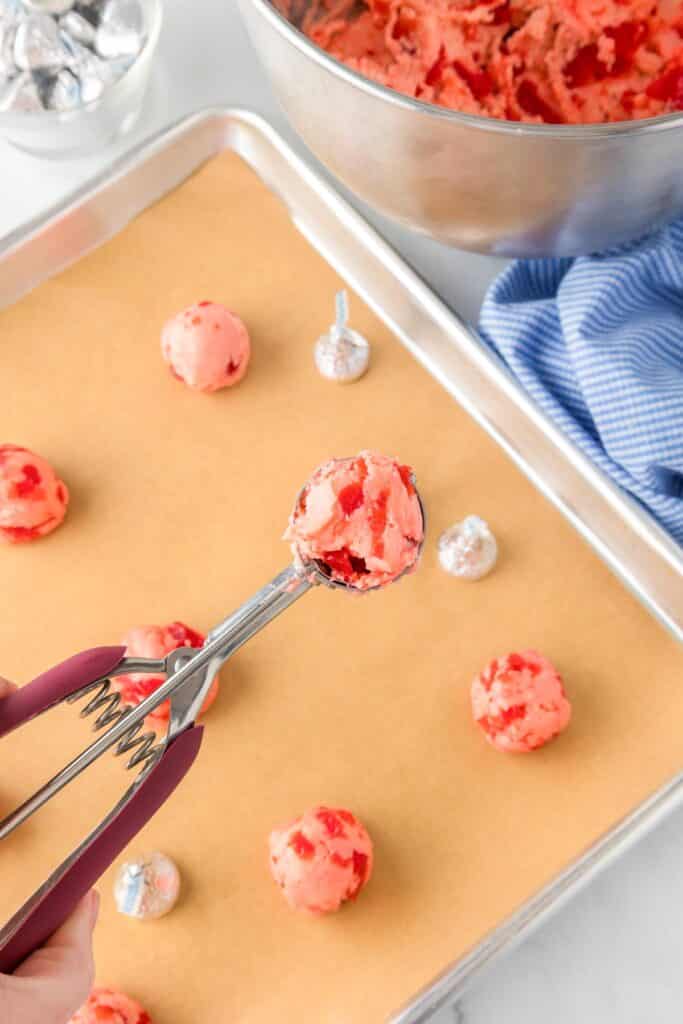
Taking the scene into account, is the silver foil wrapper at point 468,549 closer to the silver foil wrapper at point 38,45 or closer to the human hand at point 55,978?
the human hand at point 55,978

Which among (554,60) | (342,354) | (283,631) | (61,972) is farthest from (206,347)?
(61,972)

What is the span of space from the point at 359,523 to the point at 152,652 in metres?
0.24

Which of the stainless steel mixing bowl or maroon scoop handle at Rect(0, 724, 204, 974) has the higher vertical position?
the stainless steel mixing bowl

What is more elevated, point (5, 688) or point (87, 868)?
point (5, 688)

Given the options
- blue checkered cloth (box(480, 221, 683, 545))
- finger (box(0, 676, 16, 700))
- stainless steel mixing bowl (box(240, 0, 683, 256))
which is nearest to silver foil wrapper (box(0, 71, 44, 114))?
stainless steel mixing bowl (box(240, 0, 683, 256))

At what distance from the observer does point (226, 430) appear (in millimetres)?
916

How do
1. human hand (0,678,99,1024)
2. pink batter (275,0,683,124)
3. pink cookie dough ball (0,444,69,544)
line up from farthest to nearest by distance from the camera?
pink cookie dough ball (0,444,69,544)
pink batter (275,0,683,124)
human hand (0,678,99,1024)

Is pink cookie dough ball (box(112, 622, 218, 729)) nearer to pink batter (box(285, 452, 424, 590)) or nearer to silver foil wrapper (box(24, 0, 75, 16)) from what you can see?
pink batter (box(285, 452, 424, 590))

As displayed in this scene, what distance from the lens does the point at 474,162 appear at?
0.68m

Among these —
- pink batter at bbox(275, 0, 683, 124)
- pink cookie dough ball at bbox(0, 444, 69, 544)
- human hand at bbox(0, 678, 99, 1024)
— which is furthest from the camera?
pink cookie dough ball at bbox(0, 444, 69, 544)

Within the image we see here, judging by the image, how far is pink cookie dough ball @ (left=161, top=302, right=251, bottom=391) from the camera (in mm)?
884

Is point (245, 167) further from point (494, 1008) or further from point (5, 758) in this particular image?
point (494, 1008)

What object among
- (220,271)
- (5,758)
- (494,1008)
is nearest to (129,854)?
(5,758)

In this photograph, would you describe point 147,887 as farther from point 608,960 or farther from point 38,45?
point 38,45
